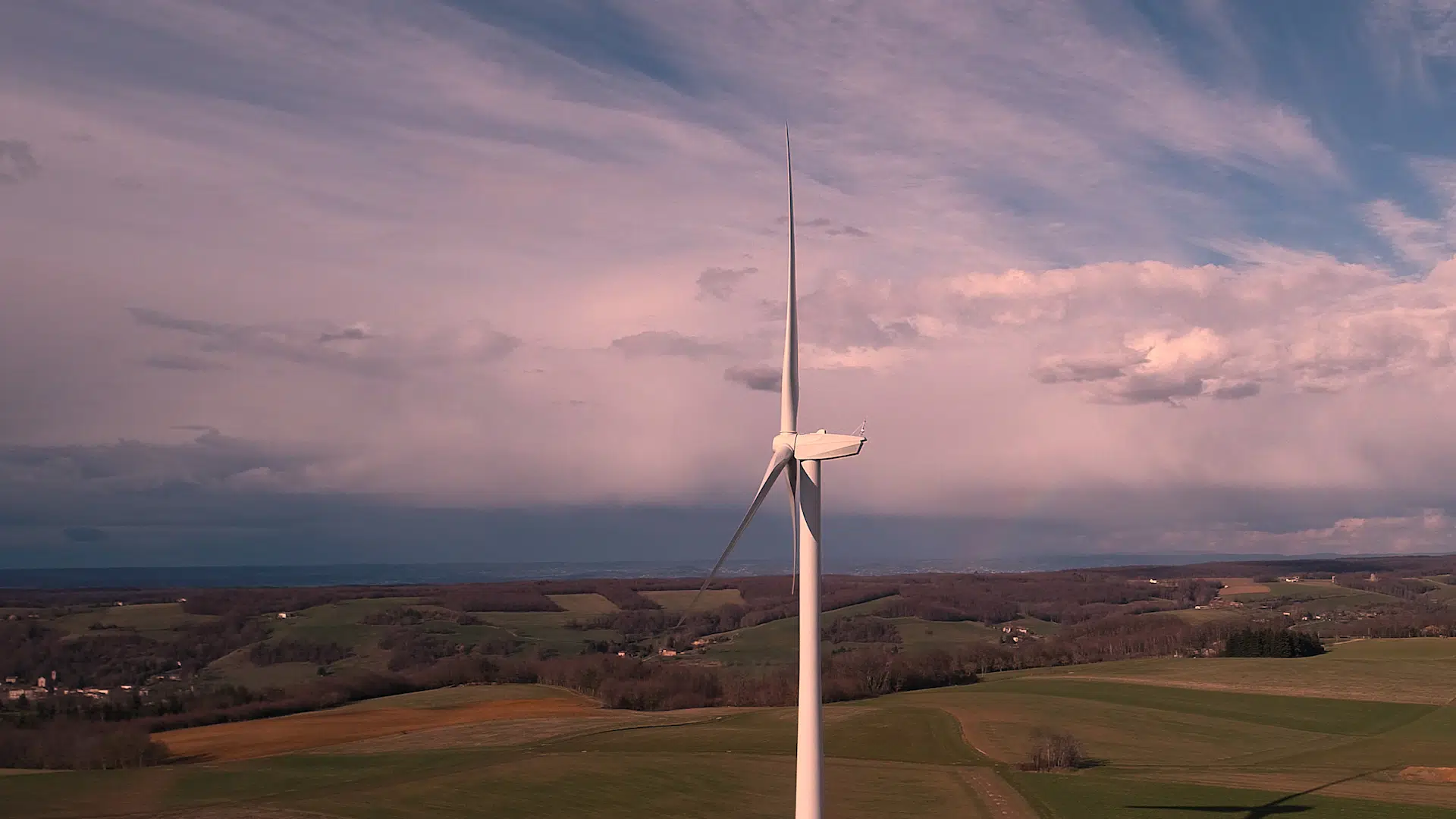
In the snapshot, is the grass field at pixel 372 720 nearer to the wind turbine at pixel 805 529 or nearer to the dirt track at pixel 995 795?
the dirt track at pixel 995 795

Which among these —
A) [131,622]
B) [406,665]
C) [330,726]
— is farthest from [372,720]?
[131,622]

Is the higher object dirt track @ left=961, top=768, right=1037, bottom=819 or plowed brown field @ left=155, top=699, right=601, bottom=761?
dirt track @ left=961, top=768, right=1037, bottom=819

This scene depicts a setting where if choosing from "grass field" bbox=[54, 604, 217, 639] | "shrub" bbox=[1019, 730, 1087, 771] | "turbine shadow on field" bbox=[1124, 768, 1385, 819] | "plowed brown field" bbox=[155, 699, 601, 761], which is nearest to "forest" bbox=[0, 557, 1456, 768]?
"grass field" bbox=[54, 604, 217, 639]

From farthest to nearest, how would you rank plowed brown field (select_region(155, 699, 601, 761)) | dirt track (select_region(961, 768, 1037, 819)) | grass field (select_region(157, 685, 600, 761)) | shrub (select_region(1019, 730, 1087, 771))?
1. grass field (select_region(157, 685, 600, 761))
2. plowed brown field (select_region(155, 699, 601, 761))
3. shrub (select_region(1019, 730, 1087, 771))
4. dirt track (select_region(961, 768, 1037, 819))

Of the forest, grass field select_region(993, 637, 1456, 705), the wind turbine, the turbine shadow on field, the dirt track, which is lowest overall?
the forest

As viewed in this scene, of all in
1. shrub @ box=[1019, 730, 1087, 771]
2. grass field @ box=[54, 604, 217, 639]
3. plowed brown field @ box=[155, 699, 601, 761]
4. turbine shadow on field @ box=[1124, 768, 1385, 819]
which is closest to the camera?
turbine shadow on field @ box=[1124, 768, 1385, 819]

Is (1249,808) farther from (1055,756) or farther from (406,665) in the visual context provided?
(406,665)

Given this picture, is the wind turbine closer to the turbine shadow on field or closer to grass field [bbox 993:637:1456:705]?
the turbine shadow on field

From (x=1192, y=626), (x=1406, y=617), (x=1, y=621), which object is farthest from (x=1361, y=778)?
(x=1, y=621)
